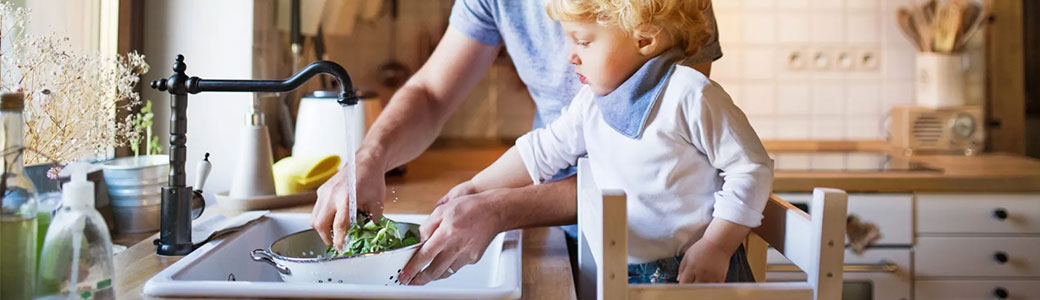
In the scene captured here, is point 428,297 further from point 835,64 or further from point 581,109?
point 835,64

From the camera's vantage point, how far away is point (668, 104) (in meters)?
1.04

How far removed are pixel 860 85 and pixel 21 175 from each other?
2.43 metres

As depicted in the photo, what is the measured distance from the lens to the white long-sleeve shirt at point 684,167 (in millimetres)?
991

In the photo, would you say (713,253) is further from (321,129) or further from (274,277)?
(321,129)

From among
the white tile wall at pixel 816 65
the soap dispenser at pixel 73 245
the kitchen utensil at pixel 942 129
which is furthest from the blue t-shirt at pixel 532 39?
the kitchen utensil at pixel 942 129

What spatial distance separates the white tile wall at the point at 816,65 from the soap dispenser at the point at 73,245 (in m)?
2.15

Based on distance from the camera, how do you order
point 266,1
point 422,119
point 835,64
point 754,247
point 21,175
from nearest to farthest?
point 21,175
point 754,247
point 422,119
point 266,1
point 835,64

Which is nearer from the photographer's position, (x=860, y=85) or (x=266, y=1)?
(x=266, y=1)

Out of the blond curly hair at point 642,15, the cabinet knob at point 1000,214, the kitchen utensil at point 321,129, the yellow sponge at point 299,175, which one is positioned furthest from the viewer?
the cabinet knob at point 1000,214

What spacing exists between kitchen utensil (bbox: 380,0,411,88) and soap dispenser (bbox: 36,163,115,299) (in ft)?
6.68

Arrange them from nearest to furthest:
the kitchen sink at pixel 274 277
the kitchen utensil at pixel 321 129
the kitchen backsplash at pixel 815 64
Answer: the kitchen sink at pixel 274 277 → the kitchen utensil at pixel 321 129 → the kitchen backsplash at pixel 815 64

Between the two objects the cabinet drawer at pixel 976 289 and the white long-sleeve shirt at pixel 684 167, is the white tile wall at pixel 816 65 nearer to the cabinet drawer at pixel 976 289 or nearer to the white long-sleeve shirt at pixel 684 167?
the cabinet drawer at pixel 976 289

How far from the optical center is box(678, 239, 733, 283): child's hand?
0.97 m

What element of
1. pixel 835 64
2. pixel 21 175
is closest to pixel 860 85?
pixel 835 64
